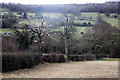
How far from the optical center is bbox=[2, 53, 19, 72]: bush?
10359 millimetres

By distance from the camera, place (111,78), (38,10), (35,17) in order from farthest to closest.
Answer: (38,10)
(35,17)
(111,78)

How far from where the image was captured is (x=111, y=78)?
8375mm

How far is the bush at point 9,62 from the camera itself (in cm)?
1036

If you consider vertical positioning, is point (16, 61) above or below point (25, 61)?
above

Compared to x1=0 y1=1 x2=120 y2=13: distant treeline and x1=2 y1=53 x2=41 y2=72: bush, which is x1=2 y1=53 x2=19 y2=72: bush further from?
x1=0 y1=1 x2=120 y2=13: distant treeline

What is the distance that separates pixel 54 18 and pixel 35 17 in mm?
3971

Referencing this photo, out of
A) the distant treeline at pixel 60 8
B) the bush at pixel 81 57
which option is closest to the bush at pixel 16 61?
the distant treeline at pixel 60 8

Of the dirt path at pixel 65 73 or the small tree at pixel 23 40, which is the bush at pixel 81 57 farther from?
the dirt path at pixel 65 73

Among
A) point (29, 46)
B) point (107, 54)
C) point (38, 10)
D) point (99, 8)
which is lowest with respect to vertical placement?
point (107, 54)

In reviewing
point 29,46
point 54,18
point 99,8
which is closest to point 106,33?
point 99,8

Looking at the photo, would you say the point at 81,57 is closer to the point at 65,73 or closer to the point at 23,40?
the point at 23,40

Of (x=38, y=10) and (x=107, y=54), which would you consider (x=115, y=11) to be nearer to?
(x=107, y=54)

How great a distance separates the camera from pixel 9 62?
10.6 m

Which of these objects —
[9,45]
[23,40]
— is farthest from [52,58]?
[9,45]
